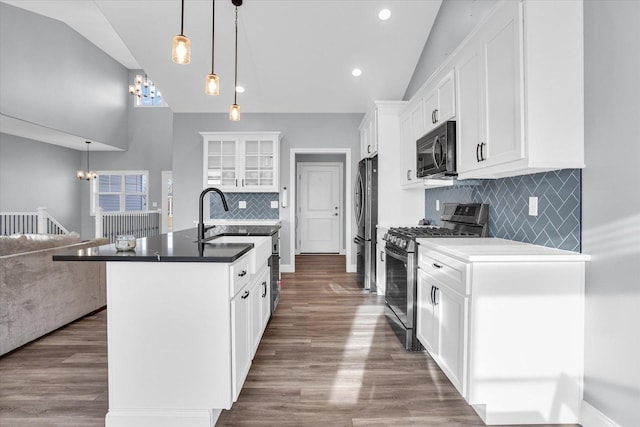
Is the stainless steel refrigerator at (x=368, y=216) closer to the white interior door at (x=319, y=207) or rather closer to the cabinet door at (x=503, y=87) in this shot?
the cabinet door at (x=503, y=87)

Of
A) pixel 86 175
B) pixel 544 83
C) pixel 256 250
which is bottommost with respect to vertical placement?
pixel 256 250

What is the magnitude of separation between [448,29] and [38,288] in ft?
15.4

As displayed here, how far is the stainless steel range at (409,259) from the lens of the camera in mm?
2754

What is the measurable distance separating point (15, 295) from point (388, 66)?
4835mm

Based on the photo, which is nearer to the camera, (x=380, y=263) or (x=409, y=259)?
(x=409, y=259)

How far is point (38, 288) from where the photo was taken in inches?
117

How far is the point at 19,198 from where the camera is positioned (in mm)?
7797

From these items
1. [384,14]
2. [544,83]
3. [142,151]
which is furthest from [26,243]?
[142,151]

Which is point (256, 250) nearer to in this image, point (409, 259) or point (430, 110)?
point (409, 259)

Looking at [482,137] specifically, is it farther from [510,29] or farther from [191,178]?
[191,178]

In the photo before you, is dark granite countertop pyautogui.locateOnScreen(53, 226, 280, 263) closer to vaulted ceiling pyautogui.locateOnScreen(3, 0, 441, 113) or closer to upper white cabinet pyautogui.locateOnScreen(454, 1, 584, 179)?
upper white cabinet pyautogui.locateOnScreen(454, 1, 584, 179)

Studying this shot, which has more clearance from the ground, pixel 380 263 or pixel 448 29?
pixel 448 29

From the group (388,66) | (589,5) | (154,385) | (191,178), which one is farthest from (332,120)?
(154,385)

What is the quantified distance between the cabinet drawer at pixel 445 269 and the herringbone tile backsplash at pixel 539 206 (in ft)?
2.06
